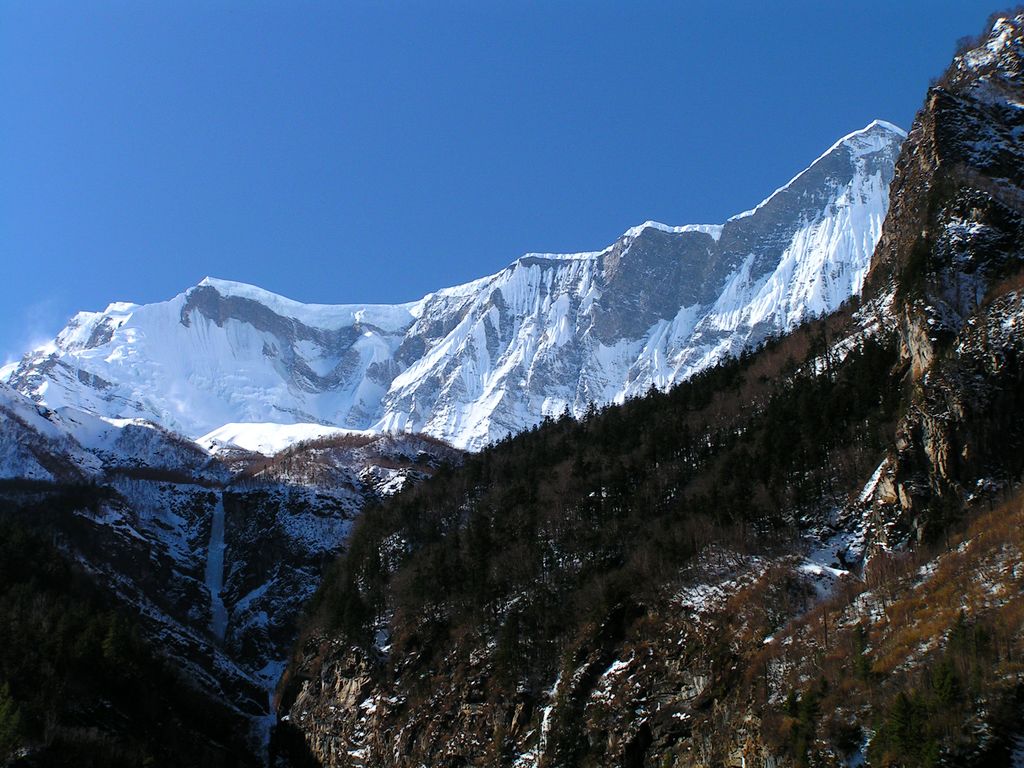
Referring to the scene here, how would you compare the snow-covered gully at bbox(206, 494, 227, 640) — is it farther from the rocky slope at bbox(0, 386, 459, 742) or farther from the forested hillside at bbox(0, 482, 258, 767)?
the forested hillside at bbox(0, 482, 258, 767)

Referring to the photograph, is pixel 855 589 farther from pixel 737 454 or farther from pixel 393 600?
pixel 393 600

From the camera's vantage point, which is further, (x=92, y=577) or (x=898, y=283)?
(x=92, y=577)

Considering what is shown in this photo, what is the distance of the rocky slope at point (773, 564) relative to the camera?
214 feet

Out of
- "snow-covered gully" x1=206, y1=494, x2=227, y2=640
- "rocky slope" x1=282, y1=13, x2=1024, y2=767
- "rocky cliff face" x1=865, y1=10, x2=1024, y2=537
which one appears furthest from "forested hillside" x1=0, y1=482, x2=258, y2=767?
"rocky cliff face" x1=865, y1=10, x2=1024, y2=537

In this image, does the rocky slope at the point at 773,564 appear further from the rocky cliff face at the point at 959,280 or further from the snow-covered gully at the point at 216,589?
the snow-covered gully at the point at 216,589

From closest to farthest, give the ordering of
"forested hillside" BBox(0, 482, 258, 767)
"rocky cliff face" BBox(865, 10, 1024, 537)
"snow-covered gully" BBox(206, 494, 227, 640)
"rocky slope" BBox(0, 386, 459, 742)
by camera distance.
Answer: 1. "rocky cliff face" BBox(865, 10, 1024, 537)
2. "forested hillside" BBox(0, 482, 258, 767)
3. "rocky slope" BBox(0, 386, 459, 742)
4. "snow-covered gully" BBox(206, 494, 227, 640)

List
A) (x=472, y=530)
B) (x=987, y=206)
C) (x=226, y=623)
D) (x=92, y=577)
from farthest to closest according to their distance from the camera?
(x=226, y=623) → (x=92, y=577) → (x=472, y=530) → (x=987, y=206)

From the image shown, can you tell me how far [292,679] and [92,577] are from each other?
32.3 meters

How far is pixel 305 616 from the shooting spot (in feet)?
473

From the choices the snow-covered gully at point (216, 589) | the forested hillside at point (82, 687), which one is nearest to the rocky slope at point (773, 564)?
the forested hillside at point (82, 687)

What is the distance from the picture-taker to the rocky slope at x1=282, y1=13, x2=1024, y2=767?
65250mm

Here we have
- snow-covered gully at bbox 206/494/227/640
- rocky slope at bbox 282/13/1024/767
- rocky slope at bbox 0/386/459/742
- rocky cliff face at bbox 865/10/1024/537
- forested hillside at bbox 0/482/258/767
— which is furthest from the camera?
snow-covered gully at bbox 206/494/227/640

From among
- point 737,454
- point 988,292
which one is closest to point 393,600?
point 737,454

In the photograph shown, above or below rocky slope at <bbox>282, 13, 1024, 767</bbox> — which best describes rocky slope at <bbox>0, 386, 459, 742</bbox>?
above
